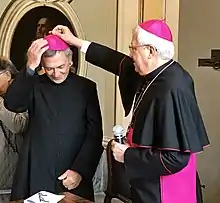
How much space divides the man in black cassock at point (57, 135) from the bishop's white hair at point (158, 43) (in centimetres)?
44

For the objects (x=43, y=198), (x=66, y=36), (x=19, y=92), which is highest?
(x=66, y=36)

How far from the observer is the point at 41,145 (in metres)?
2.60

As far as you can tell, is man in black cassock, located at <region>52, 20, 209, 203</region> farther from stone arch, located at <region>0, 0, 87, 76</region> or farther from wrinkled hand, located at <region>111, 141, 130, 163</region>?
stone arch, located at <region>0, 0, 87, 76</region>

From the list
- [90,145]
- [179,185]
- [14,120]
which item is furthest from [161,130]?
[14,120]

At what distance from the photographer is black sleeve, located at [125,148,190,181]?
7.05 feet

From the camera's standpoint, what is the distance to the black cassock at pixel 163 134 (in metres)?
2.16

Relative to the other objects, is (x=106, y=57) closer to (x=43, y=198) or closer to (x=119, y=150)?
(x=119, y=150)

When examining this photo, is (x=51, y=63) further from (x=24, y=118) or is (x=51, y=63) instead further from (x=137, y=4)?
(x=137, y=4)

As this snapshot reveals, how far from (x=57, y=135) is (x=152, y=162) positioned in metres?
0.61

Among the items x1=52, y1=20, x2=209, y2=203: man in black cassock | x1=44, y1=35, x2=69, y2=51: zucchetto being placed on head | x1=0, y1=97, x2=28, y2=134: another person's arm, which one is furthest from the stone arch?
x1=52, y1=20, x2=209, y2=203: man in black cassock

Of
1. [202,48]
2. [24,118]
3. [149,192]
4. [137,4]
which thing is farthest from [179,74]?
[202,48]

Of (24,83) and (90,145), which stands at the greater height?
(24,83)

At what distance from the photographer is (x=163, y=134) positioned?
85.0 inches

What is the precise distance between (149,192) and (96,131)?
Answer: 0.49 m
